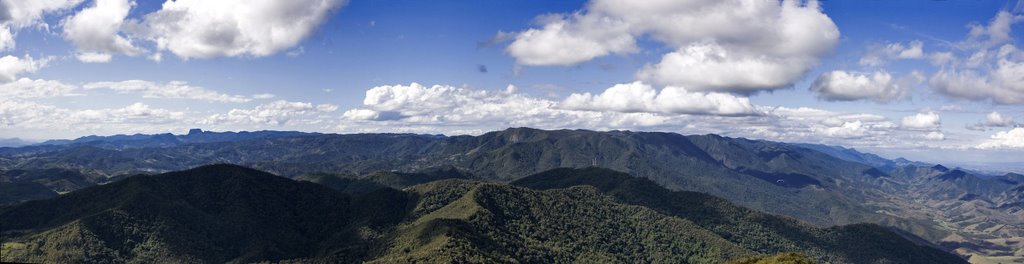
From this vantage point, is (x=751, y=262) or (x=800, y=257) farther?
(x=751, y=262)

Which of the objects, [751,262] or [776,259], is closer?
[776,259]
